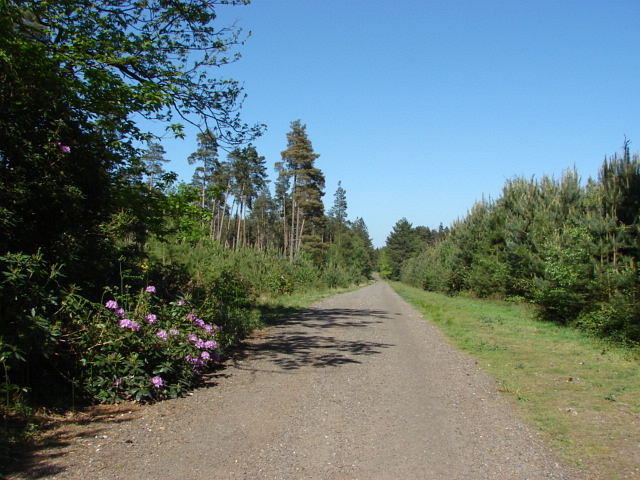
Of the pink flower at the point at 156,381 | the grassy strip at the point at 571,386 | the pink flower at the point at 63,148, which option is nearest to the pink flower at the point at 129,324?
the pink flower at the point at 156,381

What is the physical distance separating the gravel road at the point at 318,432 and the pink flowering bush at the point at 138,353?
33 centimetres

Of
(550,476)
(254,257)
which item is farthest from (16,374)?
(254,257)

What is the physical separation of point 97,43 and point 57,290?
4991 millimetres

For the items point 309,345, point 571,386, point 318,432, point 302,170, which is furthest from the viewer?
point 302,170

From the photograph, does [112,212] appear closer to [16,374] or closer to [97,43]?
[16,374]

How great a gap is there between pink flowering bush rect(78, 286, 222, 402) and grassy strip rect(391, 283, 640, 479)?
455cm

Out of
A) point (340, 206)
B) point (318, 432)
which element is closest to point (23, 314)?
point (318, 432)

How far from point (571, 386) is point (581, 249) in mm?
6702

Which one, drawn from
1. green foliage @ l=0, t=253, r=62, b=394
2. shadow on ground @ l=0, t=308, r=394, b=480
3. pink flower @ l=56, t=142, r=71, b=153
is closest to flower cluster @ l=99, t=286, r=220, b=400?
shadow on ground @ l=0, t=308, r=394, b=480

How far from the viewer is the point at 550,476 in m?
3.91

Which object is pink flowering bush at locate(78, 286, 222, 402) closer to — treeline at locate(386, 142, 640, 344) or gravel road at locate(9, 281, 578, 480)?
gravel road at locate(9, 281, 578, 480)

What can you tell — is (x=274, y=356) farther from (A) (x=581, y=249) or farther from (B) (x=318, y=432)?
(A) (x=581, y=249)

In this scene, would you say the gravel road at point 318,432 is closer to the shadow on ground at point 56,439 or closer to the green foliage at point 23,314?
the shadow on ground at point 56,439

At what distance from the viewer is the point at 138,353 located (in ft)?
19.2
